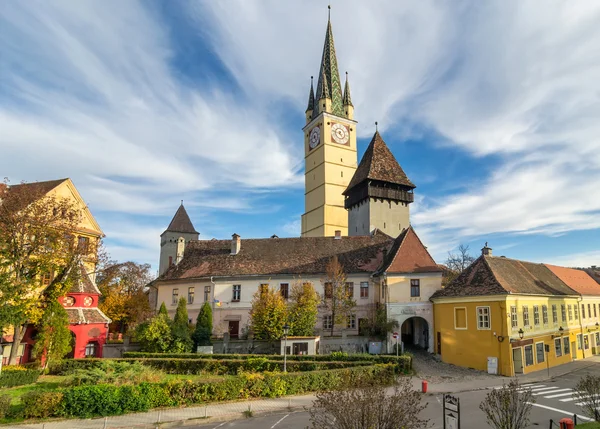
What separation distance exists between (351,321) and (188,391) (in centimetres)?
2097

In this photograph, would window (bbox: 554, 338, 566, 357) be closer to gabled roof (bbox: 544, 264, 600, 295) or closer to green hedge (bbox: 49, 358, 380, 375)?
gabled roof (bbox: 544, 264, 600, 295)

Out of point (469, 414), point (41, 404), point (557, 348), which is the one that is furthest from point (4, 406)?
point (557, 348)

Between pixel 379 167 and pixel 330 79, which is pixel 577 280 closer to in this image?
pixel 379 167

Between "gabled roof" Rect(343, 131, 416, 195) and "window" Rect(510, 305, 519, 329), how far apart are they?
25586mm

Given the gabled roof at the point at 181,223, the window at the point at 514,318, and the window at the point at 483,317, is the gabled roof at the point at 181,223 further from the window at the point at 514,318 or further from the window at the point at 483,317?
the window at the point at 514,318

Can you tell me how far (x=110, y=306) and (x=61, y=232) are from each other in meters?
22.8

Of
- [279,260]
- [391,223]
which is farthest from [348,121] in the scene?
[279,260]

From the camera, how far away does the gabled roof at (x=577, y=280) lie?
41.6 meters

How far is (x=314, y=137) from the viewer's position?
7625cm

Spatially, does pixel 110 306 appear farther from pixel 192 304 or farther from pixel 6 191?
pixel 6 191

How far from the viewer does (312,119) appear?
78.1 meters

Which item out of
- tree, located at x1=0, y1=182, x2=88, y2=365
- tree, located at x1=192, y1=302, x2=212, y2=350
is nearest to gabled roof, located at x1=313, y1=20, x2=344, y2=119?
tree, located at x1=192, y1=302, x2=212, y2=350

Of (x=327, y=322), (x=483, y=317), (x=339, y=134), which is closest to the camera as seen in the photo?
(x=483, y=317)

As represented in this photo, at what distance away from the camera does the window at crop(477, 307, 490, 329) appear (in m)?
28.9
